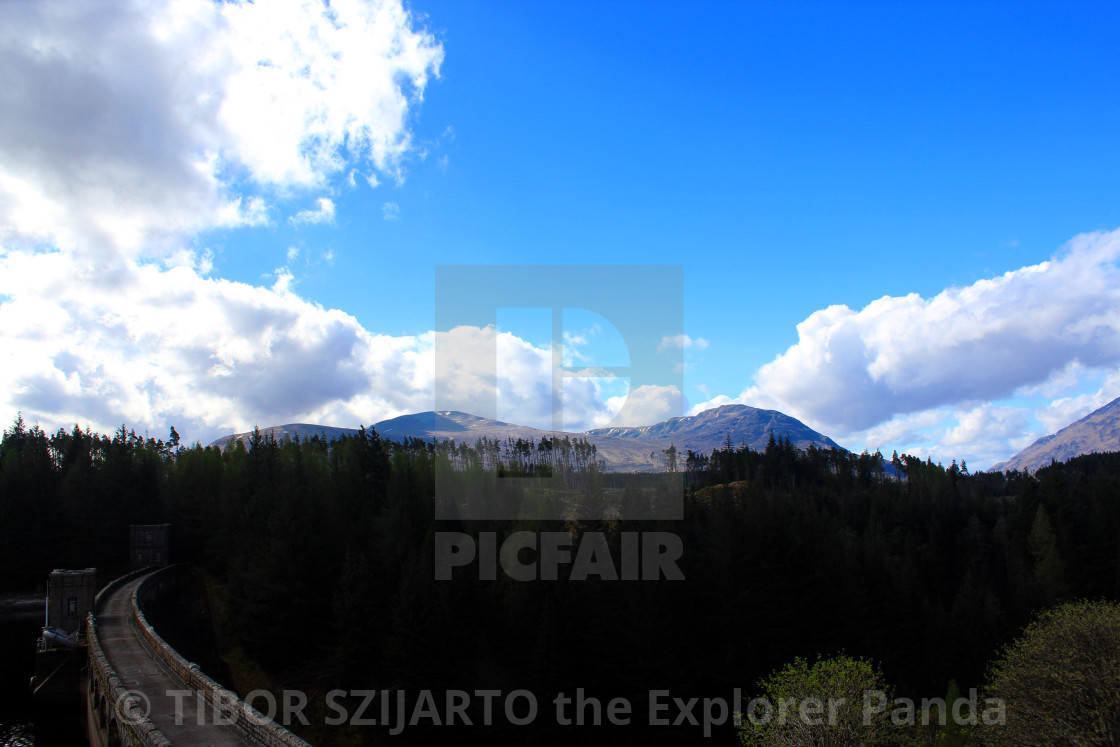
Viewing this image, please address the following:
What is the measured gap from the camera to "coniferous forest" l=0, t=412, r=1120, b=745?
4044cm

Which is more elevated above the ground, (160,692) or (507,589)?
(160,692)

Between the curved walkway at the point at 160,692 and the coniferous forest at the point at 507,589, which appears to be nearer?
the curved walkway at the point at 160,692

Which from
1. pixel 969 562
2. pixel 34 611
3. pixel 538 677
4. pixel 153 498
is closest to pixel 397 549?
pixel 538 677

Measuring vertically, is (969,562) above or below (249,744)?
below

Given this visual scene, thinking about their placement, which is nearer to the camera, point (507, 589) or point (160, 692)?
point (160, 692)

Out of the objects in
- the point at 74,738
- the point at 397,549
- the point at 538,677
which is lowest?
the point at 74,738

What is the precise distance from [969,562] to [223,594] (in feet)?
286

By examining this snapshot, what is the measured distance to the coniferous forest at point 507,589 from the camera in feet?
133

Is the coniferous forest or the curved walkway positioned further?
the coniferous forest

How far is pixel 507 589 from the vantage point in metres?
44.2

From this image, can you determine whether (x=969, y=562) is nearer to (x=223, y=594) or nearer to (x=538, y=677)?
(x=538, y=677)

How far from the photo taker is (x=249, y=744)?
17.8 m

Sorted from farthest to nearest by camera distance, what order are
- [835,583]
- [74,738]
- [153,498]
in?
[153,498] < [835,583] < [74,738]

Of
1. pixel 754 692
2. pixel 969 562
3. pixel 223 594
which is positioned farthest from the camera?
pixel 969 562
